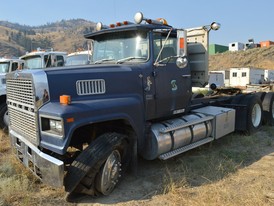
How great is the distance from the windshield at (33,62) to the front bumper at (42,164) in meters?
5.34

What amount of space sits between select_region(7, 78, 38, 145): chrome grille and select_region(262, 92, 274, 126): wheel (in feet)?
22.1

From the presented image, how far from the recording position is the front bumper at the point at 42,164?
12.2 feet

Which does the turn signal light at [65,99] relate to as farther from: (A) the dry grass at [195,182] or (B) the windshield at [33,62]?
(B) the windshield at [33,62]

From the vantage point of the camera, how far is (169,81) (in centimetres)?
546

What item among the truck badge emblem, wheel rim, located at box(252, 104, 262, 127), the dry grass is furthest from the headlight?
wheel rim, located at box(252, 104, 262, 127)

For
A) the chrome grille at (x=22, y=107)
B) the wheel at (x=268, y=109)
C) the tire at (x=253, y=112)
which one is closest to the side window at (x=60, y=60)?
the chrome grille at (x=22, y=107)

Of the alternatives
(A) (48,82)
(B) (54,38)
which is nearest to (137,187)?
(A) (48,82)

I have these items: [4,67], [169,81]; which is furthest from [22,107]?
[4,67]

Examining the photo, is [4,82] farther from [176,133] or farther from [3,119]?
[176,133]

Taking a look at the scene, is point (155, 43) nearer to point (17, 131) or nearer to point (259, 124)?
point (17, 131)

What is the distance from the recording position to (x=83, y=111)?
12.8 ft

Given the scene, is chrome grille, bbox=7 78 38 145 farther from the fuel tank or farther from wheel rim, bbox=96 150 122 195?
the fuel tank

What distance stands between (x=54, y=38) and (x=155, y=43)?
381 feet

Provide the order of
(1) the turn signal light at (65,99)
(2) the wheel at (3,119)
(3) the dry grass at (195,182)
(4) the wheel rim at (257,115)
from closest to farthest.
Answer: (1) the turn signal light at (65,99)
(3) the dry grass at (195,182)
(4) the wheel rim at (257,115)
(2) the wheel at (3,119)
